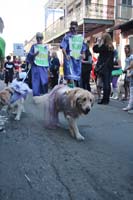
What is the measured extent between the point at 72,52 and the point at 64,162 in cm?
509

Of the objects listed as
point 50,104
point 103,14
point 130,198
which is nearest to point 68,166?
point 130,198

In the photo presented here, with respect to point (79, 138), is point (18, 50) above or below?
above

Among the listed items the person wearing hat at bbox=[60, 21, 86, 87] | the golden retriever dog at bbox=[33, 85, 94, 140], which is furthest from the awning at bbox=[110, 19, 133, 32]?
the golden retriever dog at bbox=[33, 85, 94, 140]

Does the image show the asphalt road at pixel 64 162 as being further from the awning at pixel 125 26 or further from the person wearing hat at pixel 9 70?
the awning at pixel 125 26

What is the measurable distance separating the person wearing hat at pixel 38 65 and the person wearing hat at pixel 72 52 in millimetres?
452

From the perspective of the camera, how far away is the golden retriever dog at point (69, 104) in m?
7.10

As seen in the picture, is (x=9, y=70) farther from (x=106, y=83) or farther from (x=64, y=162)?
(x=64, y=162)

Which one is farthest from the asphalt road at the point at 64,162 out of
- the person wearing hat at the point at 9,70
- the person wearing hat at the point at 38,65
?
the person wearing hat at the point at 9,70

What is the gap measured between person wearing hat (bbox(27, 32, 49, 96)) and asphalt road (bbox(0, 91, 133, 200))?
1.89 m

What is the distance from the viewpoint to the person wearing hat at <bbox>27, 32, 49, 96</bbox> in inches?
409

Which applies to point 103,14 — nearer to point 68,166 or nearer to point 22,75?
point 22,75

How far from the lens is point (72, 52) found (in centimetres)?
1049

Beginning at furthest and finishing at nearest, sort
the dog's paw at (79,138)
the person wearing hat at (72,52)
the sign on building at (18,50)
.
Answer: the sign on building at (18,50), the person wearing hat at (72,52), the dog's paw at (79,138)

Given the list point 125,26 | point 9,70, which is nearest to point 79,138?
point 9,70
